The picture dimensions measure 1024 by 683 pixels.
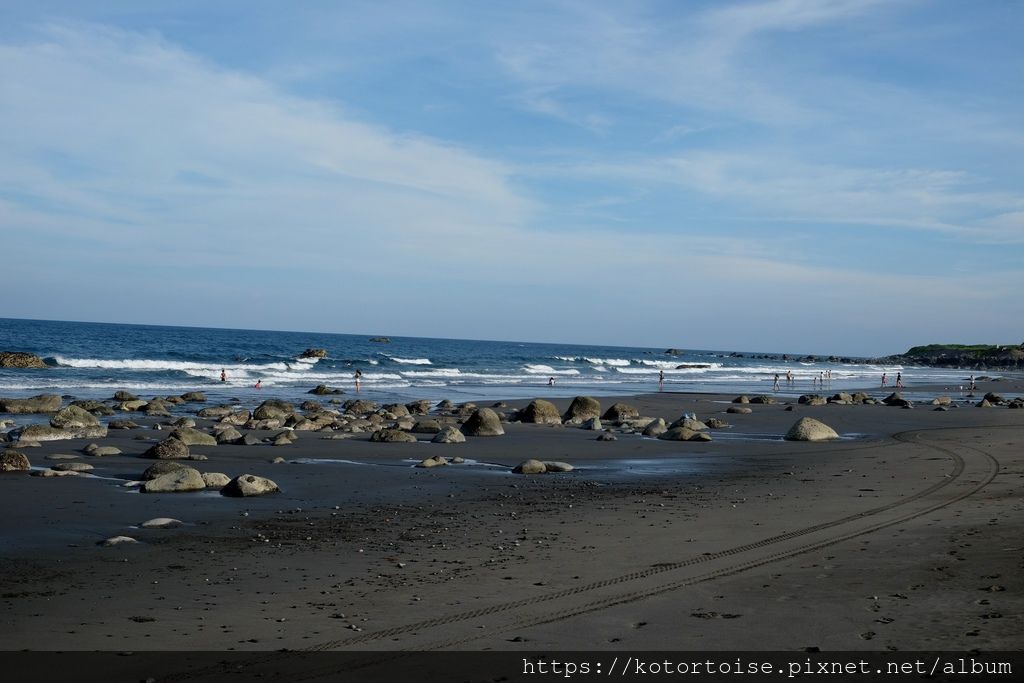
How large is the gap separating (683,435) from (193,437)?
1227 cm

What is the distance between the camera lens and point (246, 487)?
13156 mm

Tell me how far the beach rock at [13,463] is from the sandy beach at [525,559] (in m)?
0.35

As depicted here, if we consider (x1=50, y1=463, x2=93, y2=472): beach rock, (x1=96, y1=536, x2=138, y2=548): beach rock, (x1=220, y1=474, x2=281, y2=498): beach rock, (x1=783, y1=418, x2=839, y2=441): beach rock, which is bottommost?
(x1=50, y1=463, x2=93, y2=472): beach rock

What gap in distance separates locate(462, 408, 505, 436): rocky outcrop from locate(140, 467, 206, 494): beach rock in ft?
35.2

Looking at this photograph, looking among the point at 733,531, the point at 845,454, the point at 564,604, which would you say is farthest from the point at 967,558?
the point at 845,454

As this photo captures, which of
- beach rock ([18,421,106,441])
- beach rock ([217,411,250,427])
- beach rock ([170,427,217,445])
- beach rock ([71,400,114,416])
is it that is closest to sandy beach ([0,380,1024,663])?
beach rock ([170,427,217,445])

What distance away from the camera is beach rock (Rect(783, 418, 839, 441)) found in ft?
73.9

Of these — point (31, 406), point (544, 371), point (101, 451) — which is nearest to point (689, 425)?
point (101, 451)

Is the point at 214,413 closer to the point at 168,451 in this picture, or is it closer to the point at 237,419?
the point at 237,419

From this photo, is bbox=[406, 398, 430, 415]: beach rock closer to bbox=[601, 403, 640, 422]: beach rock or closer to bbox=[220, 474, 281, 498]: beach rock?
bbox=[601, 403, 640, 422]: beach rock

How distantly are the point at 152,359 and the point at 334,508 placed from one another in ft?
187

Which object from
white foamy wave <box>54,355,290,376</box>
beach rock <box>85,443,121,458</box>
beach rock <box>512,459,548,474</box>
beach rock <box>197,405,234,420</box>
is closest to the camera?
beach rock <box>512,459,548,474</box>

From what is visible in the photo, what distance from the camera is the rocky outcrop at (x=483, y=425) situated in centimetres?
2356

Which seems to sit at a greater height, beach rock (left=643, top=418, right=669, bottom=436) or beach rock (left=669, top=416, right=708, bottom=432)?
beach rock (left=669, top=416, right=708, bottom=432)
